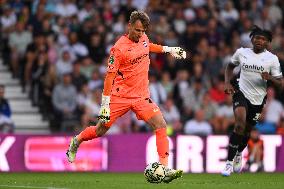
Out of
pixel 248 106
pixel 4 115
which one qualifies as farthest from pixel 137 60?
pixel 4 115

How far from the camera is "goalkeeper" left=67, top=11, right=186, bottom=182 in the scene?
14.3m

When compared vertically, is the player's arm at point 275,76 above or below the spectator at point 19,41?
below

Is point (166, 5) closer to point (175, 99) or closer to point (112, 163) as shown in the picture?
point (175, 99)

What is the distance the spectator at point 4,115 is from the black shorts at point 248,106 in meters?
6.68

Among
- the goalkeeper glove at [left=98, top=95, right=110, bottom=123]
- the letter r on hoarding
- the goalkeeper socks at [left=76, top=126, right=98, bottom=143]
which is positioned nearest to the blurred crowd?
the letter r on hoarding

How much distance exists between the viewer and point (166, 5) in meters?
26.8

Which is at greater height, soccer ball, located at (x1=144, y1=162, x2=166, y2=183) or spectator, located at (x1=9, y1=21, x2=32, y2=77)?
spectator, located at (x1=9, y1=21, x2=32, y2=77)

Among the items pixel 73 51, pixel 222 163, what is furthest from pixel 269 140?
pixel 73 51

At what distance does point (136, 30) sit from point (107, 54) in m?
10.5

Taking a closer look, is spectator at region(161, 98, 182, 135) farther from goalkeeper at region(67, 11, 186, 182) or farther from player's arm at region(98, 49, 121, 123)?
player's arm at region(98, 49, 121, 123)

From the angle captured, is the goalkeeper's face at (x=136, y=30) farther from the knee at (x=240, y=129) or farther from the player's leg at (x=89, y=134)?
the knee at (x=240, y=129)

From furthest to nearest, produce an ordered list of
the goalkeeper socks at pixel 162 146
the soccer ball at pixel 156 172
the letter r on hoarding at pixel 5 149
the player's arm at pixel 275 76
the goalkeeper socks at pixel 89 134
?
the letter r on hoarding at pixel 5 149
the player's arm at pixel 275 76
the goalkeeper socks at pixel 89 134
the goalkeeper socks at pixel 162 146
the soccer ball at pixel 156 172

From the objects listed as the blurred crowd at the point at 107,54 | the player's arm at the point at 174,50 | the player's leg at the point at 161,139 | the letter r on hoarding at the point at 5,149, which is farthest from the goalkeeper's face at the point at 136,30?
the blurred crowd at the point at 107,54

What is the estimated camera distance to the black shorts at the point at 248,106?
1698cm
